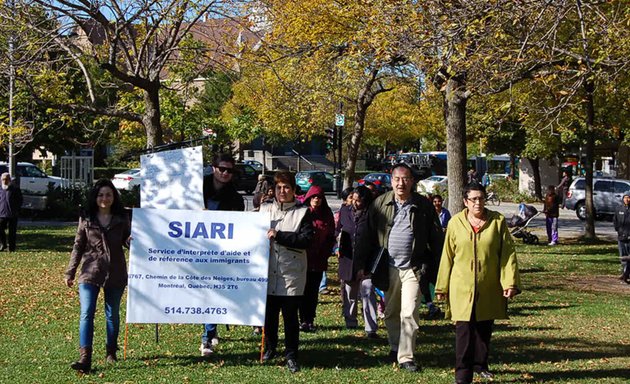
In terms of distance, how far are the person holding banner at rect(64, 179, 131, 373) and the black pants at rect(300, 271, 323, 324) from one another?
2397 mm

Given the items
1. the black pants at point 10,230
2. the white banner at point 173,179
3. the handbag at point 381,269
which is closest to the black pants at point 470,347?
the handbag at point 381,269

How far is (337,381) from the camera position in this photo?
784 centimetres

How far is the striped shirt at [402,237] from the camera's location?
845cm

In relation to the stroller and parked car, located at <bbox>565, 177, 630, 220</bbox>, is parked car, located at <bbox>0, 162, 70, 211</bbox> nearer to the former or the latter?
the stroller

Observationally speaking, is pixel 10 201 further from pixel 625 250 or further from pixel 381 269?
pixel 381 269

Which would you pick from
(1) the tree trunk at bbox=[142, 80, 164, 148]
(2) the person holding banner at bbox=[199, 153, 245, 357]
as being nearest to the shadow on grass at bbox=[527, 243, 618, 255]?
(1) the tree trunk at bbox=[142, 80, 164, 148]

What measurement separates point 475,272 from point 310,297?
9.69 ft

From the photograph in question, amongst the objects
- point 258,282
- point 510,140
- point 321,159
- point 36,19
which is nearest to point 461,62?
point 258,282

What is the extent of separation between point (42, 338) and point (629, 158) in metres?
44.6

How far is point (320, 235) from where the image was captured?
10.4 m

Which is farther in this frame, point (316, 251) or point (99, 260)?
point (316, 251)

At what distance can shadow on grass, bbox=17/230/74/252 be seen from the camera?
21766 millimetres

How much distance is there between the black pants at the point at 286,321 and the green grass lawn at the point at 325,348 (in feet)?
0.71

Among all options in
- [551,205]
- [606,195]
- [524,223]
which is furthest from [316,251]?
[606,195]
